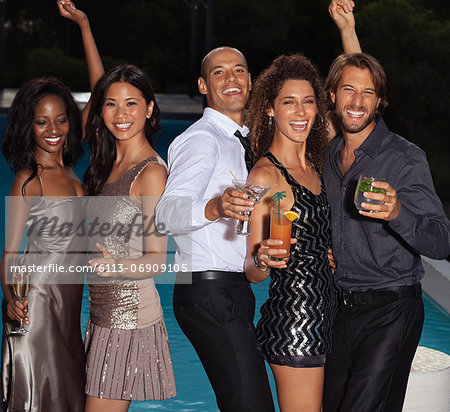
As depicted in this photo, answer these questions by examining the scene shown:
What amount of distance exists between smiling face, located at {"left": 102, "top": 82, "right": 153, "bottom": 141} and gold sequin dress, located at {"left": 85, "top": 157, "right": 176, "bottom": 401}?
18 centimetres

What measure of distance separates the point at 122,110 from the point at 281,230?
3.43 feet

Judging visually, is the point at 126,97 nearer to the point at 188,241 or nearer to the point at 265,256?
the point at 188,241

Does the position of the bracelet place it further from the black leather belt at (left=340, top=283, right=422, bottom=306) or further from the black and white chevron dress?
the black leather belt at (left=340, top=283, right=422, bottom=306)

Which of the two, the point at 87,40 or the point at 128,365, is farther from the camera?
the point at 87,40

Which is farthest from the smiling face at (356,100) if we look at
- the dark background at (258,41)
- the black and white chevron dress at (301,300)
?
the dark background at (258,41)

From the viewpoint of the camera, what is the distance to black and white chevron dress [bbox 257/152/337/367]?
11.4 feet

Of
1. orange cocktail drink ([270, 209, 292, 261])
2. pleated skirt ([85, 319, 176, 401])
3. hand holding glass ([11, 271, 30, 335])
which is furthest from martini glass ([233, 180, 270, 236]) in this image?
hand holding glass ([11, 271, 30, 335])

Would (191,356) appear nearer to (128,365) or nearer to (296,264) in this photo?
(128,365)

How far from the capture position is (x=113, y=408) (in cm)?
369

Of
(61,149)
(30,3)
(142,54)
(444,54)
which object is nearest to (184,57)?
(142,54)

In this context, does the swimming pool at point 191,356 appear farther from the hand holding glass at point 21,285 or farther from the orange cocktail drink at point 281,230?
the orange cocktail drink at point 281,230

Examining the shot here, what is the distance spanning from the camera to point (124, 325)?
369 cm

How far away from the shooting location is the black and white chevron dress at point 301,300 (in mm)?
3461

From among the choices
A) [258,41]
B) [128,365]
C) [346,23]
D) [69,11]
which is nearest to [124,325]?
[128,365]
